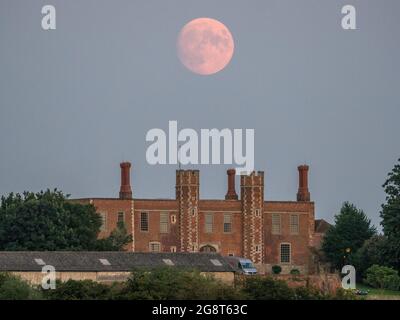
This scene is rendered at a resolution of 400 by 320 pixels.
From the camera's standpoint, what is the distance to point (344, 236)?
122125 millimetres

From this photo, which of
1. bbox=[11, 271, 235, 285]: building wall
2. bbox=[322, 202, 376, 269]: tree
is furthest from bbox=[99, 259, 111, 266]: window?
bbox=[322, 202, 376, 269]: tree

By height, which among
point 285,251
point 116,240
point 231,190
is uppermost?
point 231,190

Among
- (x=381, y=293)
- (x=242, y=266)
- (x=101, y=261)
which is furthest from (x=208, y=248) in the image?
(x=101, y=261)

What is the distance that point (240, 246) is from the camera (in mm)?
129375

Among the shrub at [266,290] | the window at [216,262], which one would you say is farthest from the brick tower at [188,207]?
the shrub at [266,290]

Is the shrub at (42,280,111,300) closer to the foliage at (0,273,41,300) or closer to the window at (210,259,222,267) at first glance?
the foliage at (0,273,41,300)

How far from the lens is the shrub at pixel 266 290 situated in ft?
271

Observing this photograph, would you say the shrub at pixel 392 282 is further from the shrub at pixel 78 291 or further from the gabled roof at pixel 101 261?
the shrub at pixel 78 291

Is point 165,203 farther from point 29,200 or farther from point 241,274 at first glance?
point 241,274

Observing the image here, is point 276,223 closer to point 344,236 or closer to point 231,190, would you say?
point 231,190

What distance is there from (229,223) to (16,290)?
5301 cm

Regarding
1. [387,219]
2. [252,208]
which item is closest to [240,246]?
[252,208]
